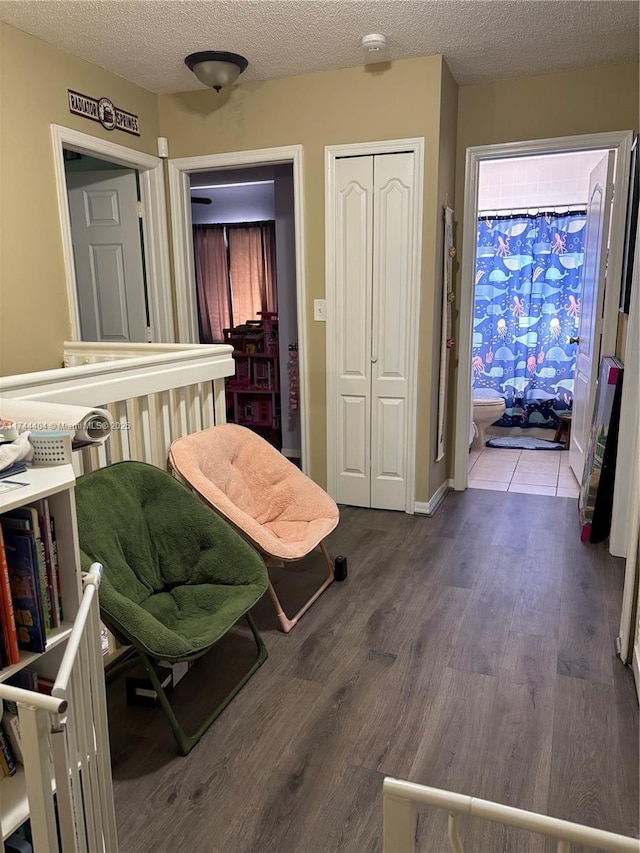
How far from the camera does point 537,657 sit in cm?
238

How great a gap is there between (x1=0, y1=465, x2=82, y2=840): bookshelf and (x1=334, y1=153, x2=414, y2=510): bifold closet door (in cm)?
260

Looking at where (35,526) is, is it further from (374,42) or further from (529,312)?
(529,312)

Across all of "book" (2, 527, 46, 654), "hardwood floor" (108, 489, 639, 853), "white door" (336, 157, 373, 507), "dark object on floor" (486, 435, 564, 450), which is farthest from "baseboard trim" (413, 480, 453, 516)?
"book" (2, 527, 46, 654)

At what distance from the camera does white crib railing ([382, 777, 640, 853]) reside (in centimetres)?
74

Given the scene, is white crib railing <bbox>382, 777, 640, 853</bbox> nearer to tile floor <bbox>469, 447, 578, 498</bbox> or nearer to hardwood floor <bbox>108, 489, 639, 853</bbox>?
hardwood floor <bbox>108, 489, 639, 853</bbox>

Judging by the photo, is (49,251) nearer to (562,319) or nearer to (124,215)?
(124,215)

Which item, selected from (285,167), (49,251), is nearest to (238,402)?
(285,167)

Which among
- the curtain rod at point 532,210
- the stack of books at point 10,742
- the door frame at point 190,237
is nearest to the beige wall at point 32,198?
the door frame at point 190,237

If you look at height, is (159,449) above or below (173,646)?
above

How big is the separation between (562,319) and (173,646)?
526cm

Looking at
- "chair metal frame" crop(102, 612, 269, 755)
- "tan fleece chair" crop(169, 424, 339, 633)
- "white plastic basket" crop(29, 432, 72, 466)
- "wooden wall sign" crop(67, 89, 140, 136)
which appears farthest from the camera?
"wooden wall sign" crop(67, 89, 140, 136)

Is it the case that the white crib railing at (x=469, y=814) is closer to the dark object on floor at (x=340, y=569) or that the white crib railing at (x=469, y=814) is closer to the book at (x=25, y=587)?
the book at (x=25, y=587)

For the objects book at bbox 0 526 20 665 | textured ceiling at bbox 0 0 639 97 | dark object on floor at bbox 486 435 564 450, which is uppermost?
textured ceiling at bbox 0 0 639 97

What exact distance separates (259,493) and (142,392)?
0.84 meters
